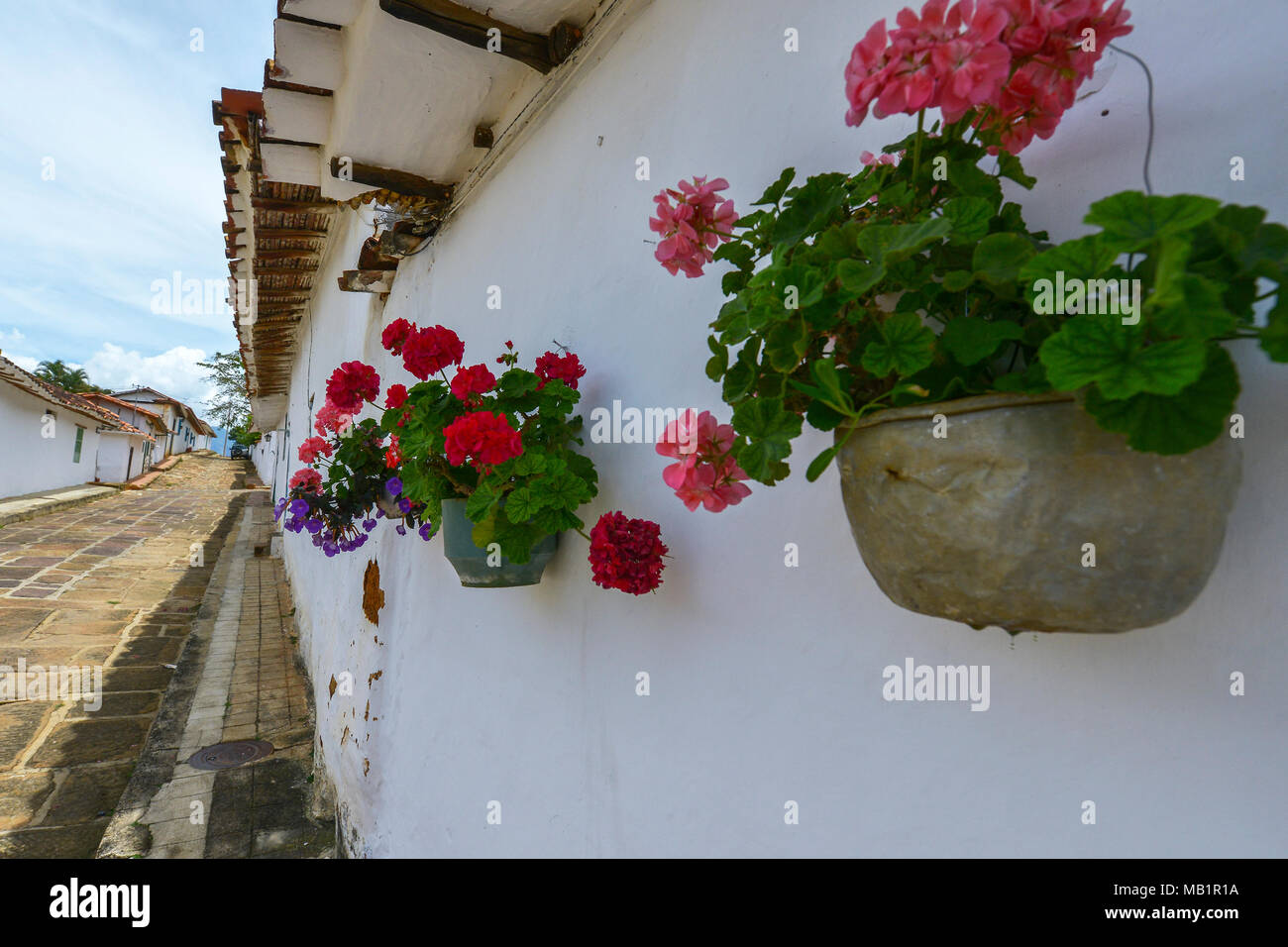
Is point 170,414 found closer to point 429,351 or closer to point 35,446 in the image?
point 35,446

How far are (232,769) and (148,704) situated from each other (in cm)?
164

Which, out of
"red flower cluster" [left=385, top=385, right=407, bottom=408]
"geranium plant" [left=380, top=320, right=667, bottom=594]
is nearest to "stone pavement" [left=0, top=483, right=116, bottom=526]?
"red flower cluster" [left=385, top=385, right=407, bottom=408]

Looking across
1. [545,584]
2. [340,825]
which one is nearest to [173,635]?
[340,825]

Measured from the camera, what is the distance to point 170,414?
40.0 meters

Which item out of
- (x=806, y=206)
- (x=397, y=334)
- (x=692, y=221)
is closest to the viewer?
(x=806, y=206)

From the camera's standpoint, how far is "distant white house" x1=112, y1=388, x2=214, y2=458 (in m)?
38.6

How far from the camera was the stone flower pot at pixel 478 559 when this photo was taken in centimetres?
173

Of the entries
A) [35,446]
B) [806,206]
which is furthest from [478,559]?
[35,446]

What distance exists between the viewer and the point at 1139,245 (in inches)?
20.7

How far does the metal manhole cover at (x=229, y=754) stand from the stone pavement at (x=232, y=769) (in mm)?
52

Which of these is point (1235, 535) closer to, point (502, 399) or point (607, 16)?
point (502, 399)

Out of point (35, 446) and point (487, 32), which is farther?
point (35, 446)
